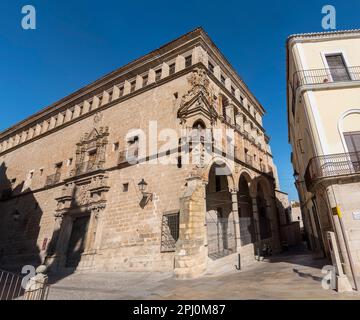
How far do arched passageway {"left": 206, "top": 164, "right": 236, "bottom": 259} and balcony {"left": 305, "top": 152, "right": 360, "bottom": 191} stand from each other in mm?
6193

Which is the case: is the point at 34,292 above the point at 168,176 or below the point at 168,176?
below

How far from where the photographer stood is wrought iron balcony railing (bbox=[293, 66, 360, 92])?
9781 millimetres

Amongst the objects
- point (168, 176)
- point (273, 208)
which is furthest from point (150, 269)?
point (273, 208)

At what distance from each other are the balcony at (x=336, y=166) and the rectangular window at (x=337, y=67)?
152 inches

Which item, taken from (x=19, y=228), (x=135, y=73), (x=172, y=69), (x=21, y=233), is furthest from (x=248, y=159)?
(x=19, y=228)

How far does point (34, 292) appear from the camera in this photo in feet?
17.3

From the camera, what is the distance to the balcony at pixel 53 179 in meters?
18.2

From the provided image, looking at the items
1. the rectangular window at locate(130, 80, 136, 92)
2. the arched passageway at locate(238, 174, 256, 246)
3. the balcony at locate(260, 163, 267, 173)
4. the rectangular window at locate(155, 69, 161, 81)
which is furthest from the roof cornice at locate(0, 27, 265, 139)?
the arched passageway at locate(238, 174, 256, 246)

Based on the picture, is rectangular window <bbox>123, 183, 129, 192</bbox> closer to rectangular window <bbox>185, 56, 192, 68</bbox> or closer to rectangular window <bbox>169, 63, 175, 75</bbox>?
rectangular window <bbox>169, 63, 175, 75</bbox>

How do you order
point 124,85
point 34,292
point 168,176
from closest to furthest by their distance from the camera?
point 34,292, point 168,176, point 124,85

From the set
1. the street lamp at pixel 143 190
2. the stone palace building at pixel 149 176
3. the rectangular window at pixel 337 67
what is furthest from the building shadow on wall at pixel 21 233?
the rectangular window at pixel 337 67

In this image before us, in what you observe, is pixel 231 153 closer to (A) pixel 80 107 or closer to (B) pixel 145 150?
(B) pixel 145 150

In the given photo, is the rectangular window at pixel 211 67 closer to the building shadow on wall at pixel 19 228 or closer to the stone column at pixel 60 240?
the stone column at pixel 60 240
